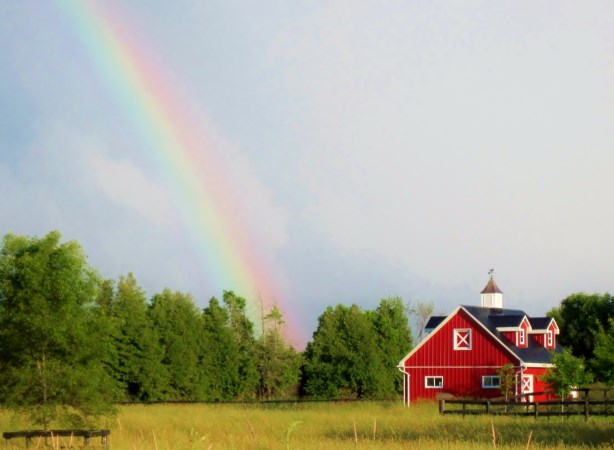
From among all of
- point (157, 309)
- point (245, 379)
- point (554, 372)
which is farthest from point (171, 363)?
point (554, 372)

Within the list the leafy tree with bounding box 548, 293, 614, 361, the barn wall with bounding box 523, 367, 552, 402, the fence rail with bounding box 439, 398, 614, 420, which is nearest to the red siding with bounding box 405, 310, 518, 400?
the barn wall with bounding box 523, 367, 552, 402

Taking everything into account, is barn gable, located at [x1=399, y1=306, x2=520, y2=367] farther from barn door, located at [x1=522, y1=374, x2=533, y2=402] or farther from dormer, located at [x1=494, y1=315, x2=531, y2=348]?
dormer, located at [x1=494, y1=315, x2=531, y2=348]

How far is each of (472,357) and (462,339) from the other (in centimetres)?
123

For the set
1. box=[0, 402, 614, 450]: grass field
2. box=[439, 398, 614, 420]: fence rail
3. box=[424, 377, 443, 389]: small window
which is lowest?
box=[0, 402, 614, 450]: grass field

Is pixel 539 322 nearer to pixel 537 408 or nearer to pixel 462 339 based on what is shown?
pixel 462 339

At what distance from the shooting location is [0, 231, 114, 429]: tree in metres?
27.6

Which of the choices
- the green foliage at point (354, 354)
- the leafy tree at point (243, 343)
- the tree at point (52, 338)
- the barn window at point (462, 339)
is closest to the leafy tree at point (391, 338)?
the green foliage at point (354, 354)

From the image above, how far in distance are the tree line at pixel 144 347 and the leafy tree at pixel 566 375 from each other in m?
22.3

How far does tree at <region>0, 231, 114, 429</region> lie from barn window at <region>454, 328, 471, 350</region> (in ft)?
96.5

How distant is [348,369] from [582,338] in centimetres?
2596

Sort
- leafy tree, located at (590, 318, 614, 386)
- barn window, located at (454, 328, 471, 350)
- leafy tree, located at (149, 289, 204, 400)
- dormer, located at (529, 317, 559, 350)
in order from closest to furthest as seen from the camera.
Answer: leafy tree, located at (590, 318, 614, 386), barn window, located at (454, 328, 471, 350), dormer, located at (529, 317, 559, 350), leafy tree, located at (149, 289, 204, 400)

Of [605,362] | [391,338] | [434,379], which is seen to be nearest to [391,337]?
[391,338]

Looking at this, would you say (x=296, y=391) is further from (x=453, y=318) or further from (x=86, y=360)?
(x=86, y=360)

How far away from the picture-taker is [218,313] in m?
67.8
